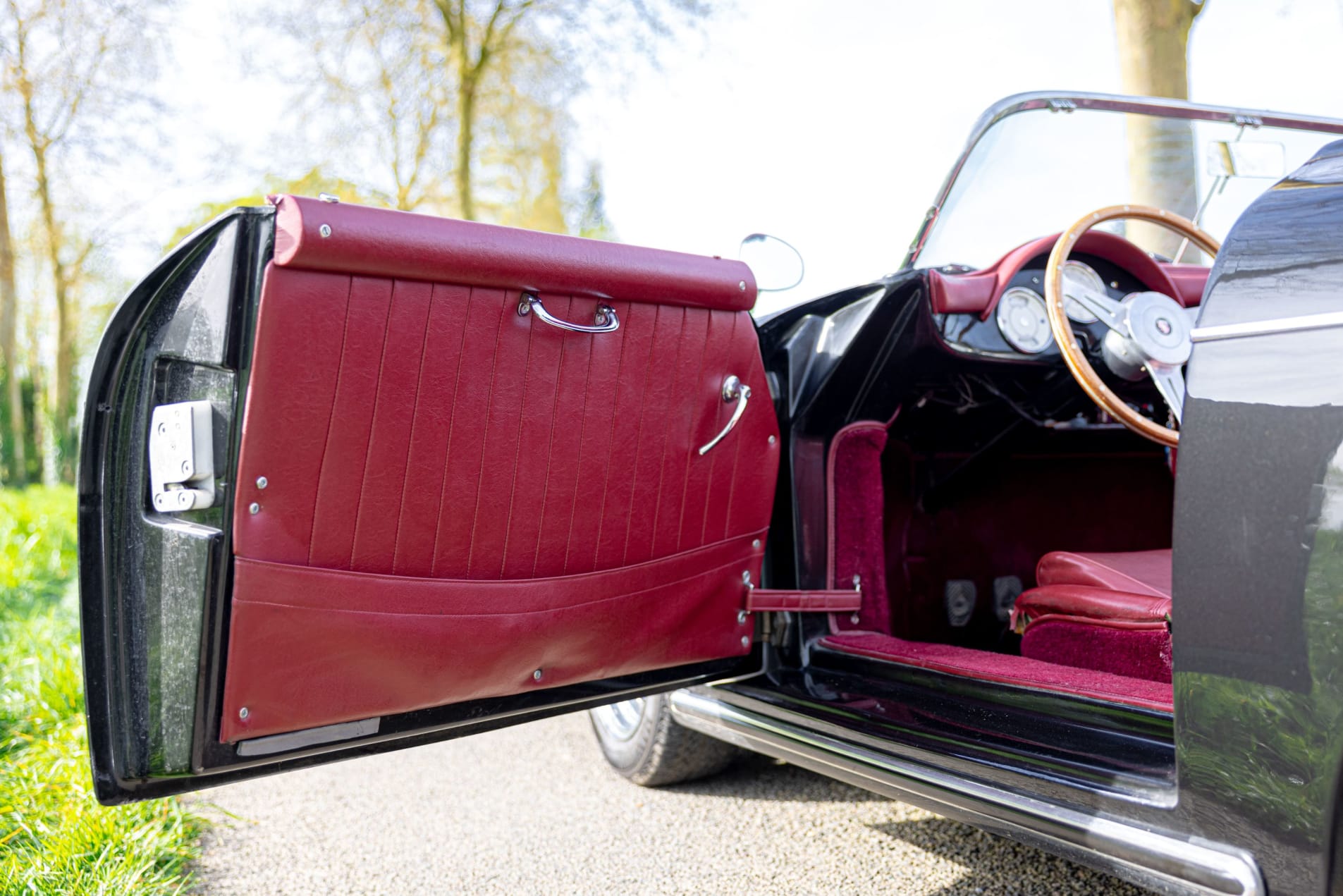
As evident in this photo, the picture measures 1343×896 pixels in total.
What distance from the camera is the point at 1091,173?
270 centimetres

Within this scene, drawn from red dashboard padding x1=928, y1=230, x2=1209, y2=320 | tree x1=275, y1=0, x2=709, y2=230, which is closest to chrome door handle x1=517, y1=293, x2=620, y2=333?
red dashboard padding x1=928, y1=230, x2=1209, y2=320

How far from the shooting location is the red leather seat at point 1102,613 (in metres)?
1.88

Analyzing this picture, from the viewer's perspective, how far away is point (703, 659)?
195cm

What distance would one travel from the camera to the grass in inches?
78.0

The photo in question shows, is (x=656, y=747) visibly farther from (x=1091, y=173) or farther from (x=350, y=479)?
(x=1091, y=173)

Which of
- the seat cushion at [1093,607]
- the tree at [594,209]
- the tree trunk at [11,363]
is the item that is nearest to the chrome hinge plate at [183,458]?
the seat cushion at [1093,607]

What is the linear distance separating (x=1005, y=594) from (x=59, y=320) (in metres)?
13.2

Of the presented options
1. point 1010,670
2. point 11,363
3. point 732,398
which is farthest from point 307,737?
point 11,363

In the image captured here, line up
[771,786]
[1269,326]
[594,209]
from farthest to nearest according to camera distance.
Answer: [594,209], [771,786], [1269,326]

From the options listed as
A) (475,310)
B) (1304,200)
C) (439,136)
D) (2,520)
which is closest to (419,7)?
(439,136)

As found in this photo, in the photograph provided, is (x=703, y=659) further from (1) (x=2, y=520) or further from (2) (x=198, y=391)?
(1) (x=2, y=520)

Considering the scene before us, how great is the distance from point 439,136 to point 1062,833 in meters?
8.93

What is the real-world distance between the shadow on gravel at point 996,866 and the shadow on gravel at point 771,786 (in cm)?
24

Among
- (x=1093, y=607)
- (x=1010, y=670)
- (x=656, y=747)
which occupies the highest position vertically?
(x=1093, y=607)
